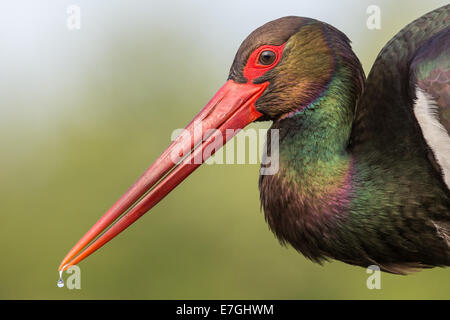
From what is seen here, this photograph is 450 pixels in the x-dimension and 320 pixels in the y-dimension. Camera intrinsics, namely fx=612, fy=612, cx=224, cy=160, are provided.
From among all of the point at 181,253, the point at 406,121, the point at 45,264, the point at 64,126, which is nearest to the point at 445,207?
the point at 406,121

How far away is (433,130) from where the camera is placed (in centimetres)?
224

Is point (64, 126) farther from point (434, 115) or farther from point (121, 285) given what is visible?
point (434, 115)

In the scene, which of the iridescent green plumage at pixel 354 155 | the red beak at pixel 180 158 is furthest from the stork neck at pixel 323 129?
the red beak at pixel 180 158

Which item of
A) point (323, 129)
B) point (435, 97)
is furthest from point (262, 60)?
point (435, 97)

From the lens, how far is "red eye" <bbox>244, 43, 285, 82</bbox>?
2.42m

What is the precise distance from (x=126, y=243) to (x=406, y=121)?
421 centimetres

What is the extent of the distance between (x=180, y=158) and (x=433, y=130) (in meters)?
0.96

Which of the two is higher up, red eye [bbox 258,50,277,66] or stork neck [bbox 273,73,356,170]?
red eye [bbox 258,50,277,66]

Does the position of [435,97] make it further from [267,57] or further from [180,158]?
[180,158]

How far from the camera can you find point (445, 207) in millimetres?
2314

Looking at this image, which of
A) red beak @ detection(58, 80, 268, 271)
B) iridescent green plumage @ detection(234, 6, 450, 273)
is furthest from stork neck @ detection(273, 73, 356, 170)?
red beak @ detection(58, 80, 268, 271)

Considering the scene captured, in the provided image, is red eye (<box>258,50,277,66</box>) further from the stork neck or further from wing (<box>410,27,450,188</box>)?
wing (<box>410,27,450,188</box>)

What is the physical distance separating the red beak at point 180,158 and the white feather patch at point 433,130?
613 mm

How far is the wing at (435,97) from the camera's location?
2209mm
